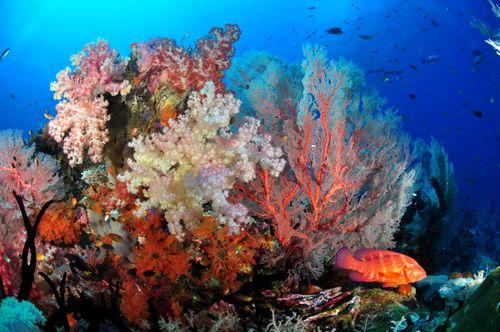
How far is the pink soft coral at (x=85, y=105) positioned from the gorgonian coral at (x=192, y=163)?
929mm

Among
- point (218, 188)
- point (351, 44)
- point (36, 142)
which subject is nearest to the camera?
point (218, 188)

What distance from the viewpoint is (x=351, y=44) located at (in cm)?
6519

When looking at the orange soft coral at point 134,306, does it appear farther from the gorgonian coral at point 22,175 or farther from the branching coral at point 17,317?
the gorgonian coral at point 22,175

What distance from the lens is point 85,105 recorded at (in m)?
4.07

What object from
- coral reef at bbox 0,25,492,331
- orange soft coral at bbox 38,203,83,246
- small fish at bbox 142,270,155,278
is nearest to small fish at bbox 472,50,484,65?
coral reef at bbox 0,25,492,331

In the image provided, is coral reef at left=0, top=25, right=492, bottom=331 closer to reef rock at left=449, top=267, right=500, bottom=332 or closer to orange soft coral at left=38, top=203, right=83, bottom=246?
orange soft coral at left=38, top=203, right=83, bottom=246

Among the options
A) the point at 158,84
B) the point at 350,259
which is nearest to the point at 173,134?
the point at 158,84

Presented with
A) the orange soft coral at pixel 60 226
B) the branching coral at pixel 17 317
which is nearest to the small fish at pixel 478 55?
the orange soft coral at pixel 60 226

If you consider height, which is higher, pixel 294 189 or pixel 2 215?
pixel 2 215

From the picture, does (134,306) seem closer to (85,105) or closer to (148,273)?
(148,273)

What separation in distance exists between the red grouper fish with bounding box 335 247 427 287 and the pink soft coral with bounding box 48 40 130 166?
326 centimetres

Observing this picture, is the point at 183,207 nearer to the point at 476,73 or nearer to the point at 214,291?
the point at 214,291

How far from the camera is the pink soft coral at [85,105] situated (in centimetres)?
405

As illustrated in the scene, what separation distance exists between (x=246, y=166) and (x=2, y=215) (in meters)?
3.11
